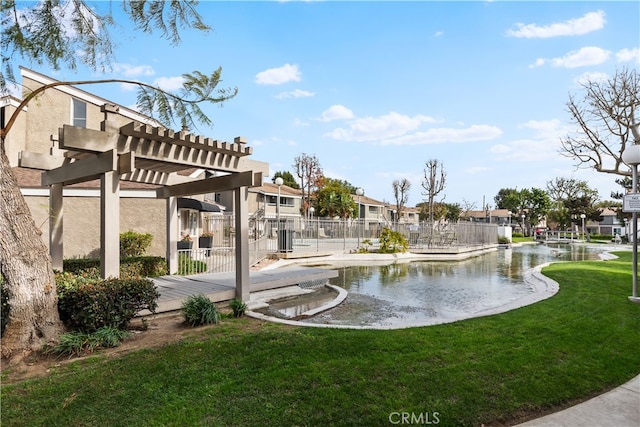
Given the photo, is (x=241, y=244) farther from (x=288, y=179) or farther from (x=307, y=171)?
(x=288, y=179)

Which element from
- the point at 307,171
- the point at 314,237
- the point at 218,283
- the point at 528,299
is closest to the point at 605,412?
the point at 528,299

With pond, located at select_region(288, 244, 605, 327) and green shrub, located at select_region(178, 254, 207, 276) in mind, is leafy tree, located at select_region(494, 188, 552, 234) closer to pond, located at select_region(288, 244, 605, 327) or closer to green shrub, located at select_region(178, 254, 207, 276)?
pond, located at select_region(288, 244, 605, 327)

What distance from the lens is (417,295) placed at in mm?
9375

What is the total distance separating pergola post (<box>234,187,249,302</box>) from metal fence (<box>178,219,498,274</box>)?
3905 millimetres

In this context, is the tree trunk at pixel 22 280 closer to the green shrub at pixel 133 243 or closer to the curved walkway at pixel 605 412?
the curved walkway at pixel 605 412

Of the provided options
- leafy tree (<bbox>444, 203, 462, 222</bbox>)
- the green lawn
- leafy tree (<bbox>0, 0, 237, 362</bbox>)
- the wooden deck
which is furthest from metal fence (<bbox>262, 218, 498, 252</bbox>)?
leafy tree (<bbox>444, 203, 462, 222</bbox>)

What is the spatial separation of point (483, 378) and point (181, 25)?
6.65m

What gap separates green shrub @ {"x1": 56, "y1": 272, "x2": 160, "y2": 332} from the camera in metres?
4.84

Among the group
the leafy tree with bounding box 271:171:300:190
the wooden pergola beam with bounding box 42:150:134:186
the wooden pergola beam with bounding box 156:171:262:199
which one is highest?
the leafy tree with bounding box 271:171:300:190

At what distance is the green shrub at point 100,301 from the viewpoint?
4.84 m

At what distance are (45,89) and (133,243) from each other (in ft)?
26.0

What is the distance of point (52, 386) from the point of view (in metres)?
3.59

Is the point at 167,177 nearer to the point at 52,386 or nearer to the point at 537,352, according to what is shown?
the point at 52,386

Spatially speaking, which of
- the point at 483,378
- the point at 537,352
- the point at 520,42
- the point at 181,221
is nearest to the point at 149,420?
the point at 483,378
